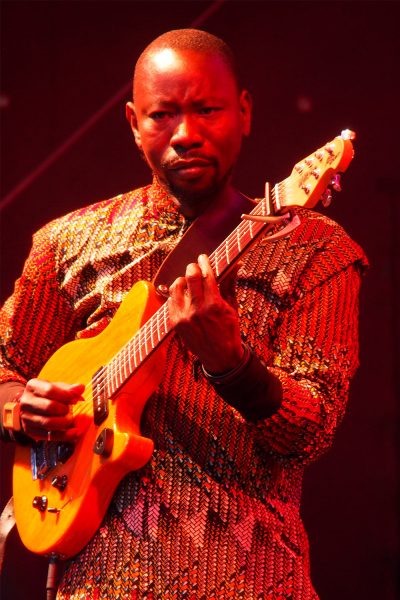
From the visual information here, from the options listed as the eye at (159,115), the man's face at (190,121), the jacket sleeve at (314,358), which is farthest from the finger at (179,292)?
the eye at (159,115)

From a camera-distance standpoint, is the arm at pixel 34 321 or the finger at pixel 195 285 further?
the arm at pixel 34 321

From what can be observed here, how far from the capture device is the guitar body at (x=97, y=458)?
197 cm

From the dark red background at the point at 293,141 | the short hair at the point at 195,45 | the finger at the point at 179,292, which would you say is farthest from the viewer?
the dark red background at the point at 293,141

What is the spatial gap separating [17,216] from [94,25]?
82 centimetres

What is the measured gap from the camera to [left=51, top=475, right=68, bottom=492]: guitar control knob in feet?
6.79

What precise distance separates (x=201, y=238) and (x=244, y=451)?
44cm

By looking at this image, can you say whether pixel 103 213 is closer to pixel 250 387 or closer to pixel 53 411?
pixel 53 411

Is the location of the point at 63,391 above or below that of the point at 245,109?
below

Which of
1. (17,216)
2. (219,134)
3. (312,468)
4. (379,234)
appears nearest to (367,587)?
(312,468)

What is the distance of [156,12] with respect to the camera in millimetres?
3965

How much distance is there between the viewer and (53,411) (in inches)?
82.2

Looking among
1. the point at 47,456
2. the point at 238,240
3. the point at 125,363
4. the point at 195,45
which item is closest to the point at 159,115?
the point at 195,45

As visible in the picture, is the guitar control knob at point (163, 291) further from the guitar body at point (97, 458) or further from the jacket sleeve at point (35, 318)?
the jacket sleeve at point (35, 318)

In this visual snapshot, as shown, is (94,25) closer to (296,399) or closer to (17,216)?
(17,216)
